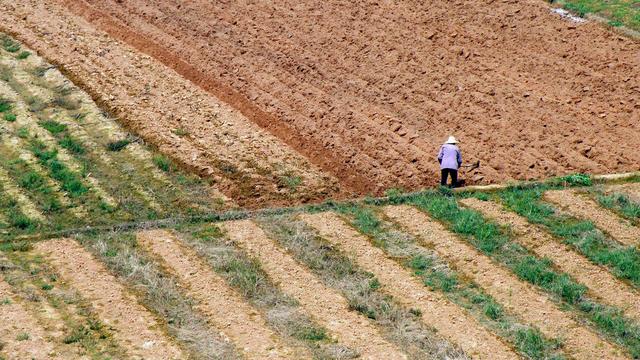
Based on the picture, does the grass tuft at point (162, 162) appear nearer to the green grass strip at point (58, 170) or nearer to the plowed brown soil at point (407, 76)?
the green grass strip at point (58, 170)

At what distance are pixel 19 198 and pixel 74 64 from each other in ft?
25.5

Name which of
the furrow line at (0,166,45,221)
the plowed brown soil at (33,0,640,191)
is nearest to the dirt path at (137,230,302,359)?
the furrow line at (0,166,45,221)

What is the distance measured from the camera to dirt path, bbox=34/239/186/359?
17875mm

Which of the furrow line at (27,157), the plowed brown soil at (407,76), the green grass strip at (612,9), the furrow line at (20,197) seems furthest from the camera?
the green grass strip at (612,9)

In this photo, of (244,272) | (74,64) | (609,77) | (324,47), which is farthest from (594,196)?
(74,64)

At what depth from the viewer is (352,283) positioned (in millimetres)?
20156

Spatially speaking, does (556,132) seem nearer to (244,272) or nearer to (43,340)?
(244,272)

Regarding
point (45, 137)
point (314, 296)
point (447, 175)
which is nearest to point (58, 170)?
point (45, 137)

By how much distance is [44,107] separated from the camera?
27766 mm

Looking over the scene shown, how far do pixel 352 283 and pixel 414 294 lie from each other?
3.81 ft

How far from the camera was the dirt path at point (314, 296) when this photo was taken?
717 inches

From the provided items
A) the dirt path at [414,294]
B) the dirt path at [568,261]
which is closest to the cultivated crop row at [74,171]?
the dirt path at [414,294]

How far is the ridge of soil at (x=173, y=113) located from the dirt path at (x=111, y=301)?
433 centimetres

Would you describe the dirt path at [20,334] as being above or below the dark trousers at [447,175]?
below
